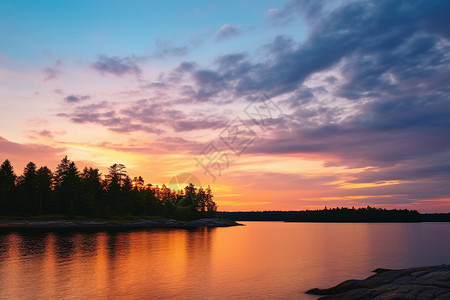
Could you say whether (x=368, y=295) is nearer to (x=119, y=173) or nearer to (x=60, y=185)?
(x=60, y=185)

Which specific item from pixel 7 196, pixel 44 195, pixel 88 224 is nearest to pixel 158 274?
pixel 88 224

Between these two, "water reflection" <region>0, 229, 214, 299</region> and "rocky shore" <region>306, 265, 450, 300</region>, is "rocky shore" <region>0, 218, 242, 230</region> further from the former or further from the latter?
"rocky shore" <region>306, 265, 450, 300</region>

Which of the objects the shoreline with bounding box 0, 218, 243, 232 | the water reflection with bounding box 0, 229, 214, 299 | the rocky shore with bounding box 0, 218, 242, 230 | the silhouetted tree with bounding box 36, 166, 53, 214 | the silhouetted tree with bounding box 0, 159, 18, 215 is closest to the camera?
the water reflection with bounding box 0, 229, 214, 299

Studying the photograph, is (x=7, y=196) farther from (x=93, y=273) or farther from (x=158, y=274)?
(x=158, y=274)

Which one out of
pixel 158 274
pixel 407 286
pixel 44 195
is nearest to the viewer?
pixel 407 286

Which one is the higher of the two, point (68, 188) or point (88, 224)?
point (68, 188)

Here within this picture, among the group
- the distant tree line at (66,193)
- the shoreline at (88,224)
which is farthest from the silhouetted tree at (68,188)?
the shoreline at (88,224)

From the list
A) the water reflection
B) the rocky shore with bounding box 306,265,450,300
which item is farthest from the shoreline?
the rocky shore with bounding box 306,265,450,300

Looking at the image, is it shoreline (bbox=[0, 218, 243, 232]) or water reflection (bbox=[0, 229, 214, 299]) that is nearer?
water reflection (bbox=[0, 229, 214, 299])

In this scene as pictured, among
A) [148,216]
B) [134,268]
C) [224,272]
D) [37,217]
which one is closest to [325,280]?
[224,272]

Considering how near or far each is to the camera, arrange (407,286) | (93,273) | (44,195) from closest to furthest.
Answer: (407,286)
(93,273)
(44,195)

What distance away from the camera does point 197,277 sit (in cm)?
3509

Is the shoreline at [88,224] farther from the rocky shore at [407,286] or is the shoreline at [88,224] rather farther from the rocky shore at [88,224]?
the rocky shore at [407,286]

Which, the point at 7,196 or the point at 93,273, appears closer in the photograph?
the point at 93,273
